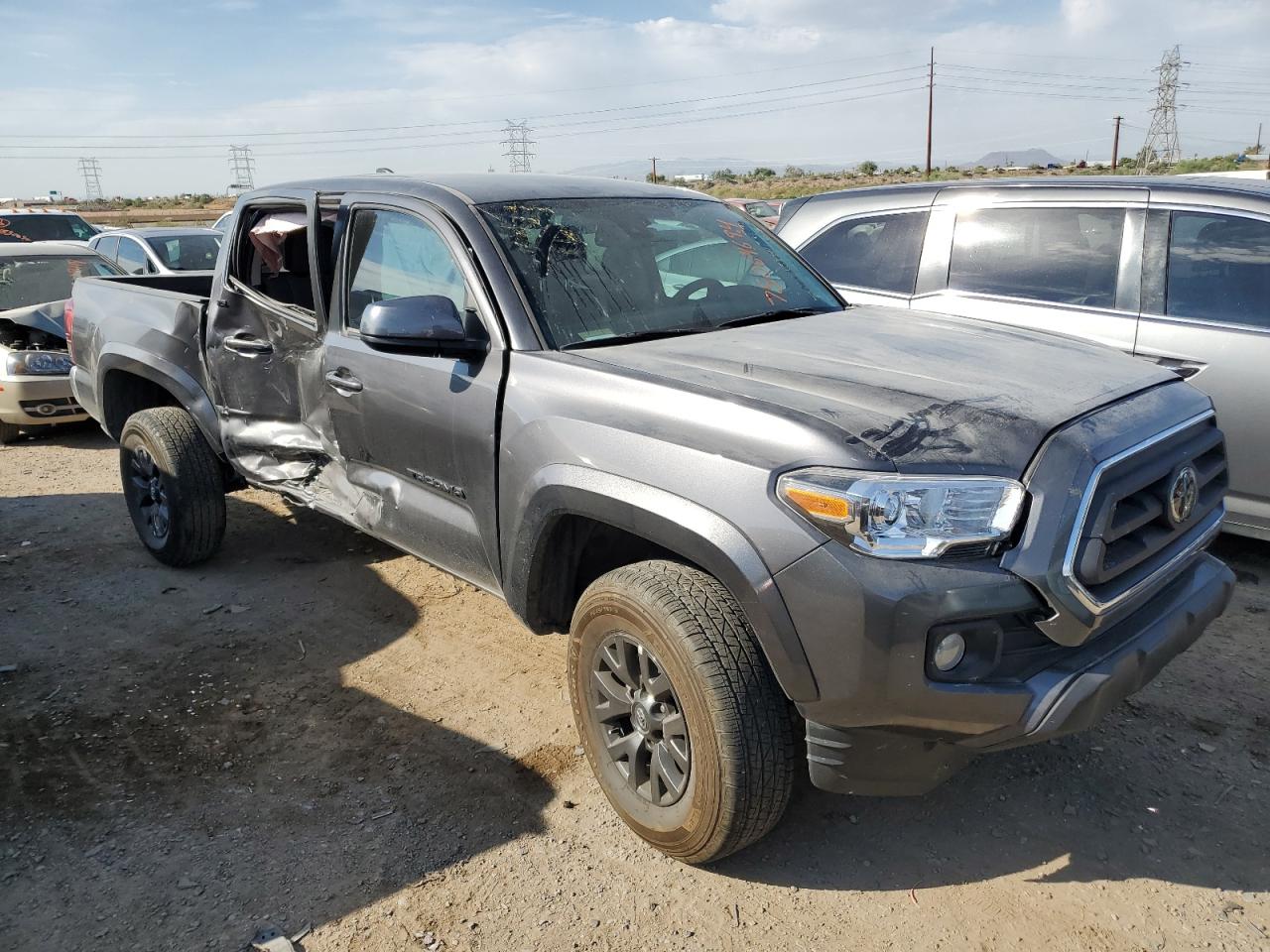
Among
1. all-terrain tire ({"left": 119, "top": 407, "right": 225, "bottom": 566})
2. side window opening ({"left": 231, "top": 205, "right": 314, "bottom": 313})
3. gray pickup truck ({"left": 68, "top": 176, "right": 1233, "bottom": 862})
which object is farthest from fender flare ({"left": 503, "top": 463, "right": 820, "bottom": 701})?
all-terrain tire ({"left": 119, "top": 407, "right": 225, "bottom": 566})

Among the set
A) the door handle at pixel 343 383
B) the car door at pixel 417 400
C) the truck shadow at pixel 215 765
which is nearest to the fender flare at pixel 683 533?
the car door at pixel 417 400

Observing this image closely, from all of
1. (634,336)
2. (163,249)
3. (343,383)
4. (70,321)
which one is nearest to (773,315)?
(634,336)

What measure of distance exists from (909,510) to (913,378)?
0.61m

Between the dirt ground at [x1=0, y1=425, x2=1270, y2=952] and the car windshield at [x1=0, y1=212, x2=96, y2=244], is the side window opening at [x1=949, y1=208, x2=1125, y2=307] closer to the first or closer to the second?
the dirt ground at [x1=0, y1=425, x2=1270, y2=952]

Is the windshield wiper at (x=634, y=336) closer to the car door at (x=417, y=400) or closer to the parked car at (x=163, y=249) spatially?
the car door at (x=417, y=400)

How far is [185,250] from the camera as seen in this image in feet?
39.0

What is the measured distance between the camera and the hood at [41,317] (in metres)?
8.09

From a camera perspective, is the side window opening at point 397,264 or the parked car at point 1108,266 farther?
the parked car at point 1108,266

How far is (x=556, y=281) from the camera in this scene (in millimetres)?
3236

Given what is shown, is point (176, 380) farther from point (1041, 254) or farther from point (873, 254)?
point (1041, 254)

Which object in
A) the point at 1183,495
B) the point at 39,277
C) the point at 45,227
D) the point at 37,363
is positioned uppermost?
the point at 45,227

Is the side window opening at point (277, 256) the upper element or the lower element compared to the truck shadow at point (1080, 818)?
upper

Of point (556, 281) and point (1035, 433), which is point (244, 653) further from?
point (1035, 433)

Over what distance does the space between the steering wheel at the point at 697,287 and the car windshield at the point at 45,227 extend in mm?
14263
